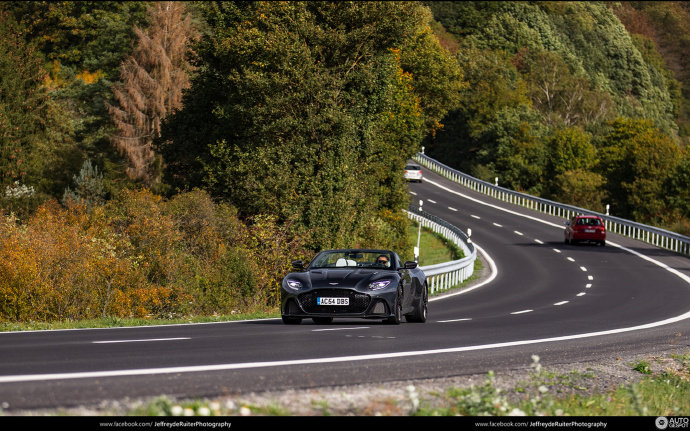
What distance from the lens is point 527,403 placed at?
9.37m

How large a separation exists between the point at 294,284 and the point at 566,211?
186 ft

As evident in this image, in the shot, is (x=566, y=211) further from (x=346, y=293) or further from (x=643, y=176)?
(x=346, y=293)

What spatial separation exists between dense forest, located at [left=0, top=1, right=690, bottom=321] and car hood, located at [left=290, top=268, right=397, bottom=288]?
8505 mm

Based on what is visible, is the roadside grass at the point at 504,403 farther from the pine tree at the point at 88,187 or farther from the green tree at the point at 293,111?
the pine tree at the point at 88,187

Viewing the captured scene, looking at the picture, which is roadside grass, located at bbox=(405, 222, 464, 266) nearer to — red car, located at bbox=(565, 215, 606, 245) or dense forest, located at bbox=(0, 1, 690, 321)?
dense forest, located at bbox=(0, 1, 690, 321)

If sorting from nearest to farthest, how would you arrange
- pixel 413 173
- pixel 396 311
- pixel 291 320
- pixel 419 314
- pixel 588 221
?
pixel 396 311
pixel 291 320
pixel 419 314
pixel 588 221
pixel 413 173

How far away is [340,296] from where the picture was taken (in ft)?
57.1

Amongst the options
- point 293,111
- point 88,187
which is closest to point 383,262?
→ point 293,111

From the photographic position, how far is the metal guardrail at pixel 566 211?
54375 millimetres

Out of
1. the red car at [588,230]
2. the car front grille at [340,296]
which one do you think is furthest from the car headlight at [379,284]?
the red car at [588,230]

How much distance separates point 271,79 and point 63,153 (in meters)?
33.5

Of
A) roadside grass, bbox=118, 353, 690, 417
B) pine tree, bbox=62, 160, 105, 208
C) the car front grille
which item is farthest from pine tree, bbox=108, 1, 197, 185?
roadside grass, bbox=118, 353, 690, 417

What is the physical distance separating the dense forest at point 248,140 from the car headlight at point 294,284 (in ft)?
27.4
